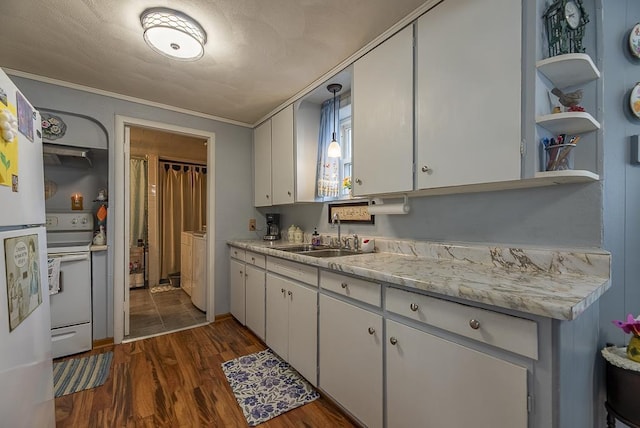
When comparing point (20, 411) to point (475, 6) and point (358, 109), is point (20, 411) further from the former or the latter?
point (475, 6)

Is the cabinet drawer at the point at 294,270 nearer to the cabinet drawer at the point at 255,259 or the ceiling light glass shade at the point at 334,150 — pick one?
the cabinet drawer at the point at 255,259

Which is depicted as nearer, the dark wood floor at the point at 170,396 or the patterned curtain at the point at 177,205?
the dark wood floor at the point at 170,396

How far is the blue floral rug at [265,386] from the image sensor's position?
1.67 meters

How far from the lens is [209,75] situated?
2217mm

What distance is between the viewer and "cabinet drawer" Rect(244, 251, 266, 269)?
8.01 feet

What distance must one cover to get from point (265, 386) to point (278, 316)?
1.56 feet

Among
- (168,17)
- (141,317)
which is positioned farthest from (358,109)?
(141,317)

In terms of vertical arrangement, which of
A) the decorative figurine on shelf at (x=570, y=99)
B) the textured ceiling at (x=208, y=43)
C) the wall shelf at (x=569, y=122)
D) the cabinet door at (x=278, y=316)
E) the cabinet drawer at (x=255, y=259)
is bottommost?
the cabinet door at (x=278, y=316)

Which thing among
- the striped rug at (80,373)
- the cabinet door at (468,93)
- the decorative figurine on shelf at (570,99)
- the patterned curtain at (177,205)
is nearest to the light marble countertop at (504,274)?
the cabinet door at (468,93)

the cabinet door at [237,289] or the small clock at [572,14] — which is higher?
the small clock at [572,14]

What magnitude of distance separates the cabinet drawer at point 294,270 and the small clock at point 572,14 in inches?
65.1

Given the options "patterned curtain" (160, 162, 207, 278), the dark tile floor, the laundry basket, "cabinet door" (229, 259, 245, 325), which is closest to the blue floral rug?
"cabinet door" (229, 259, 245, 325)

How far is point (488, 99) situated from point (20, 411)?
Result: 6.86 ft

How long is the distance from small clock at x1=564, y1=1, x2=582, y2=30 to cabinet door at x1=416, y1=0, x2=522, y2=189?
0.18 metres
